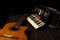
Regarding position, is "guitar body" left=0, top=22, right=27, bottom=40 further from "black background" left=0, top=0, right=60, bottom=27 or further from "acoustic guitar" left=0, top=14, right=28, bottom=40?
"black background" left=0, top=0, right=60, bottom=27

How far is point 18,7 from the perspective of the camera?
109 inches

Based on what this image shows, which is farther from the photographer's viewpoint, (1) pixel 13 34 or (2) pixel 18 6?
(2) pixel 18 6

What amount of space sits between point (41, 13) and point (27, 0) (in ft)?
2.59

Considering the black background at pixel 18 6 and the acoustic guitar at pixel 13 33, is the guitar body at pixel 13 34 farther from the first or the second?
the black background at pixel 18 6

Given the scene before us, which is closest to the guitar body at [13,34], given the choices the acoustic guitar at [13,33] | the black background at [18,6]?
the acoustic guitar at [13,33]

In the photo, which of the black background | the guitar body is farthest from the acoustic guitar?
the black background

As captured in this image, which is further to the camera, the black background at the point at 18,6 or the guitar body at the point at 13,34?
the black background at the point at 18,6

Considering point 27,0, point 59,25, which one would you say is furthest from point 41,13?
point 27,0

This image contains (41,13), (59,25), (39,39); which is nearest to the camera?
(39,39)

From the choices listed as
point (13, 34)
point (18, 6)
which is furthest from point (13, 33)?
point (18, 6)

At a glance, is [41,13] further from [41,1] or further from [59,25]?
[41,1]

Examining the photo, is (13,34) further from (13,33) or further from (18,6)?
(18,6)

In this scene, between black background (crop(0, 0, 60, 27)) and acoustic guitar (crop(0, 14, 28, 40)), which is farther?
black background (crop(0, 0, 60, 27))

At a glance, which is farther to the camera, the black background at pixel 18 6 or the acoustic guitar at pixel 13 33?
the black background at pixel 18 6
